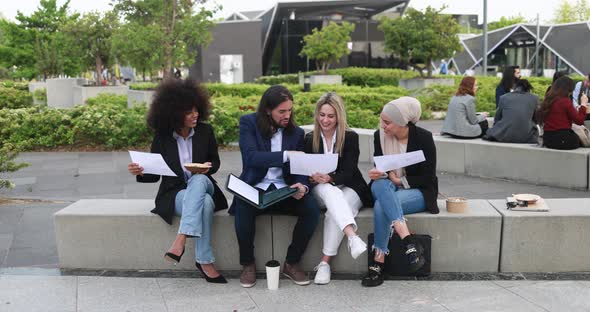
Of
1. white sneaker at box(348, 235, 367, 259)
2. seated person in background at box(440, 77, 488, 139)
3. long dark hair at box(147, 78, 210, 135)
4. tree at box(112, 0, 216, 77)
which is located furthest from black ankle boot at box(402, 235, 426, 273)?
tree at box(112, 0, 216, 77)

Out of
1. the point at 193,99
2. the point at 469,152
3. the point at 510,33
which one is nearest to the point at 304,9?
the point at 510,33

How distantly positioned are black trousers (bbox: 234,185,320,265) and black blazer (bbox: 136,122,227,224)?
0.44m

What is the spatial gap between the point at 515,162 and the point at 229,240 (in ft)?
15.9

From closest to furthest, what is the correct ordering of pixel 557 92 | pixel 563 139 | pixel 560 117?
1. pixel 557 92
2. pixel 560 117
3. pixel 563 139

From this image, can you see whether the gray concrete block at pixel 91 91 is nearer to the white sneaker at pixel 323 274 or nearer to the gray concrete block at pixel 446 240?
the gray concrete block at pixel 446 240

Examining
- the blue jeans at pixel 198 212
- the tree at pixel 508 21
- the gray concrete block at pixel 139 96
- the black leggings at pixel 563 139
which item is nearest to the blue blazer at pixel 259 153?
the blue jeans at pixel 198 212

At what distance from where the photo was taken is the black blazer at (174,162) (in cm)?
484

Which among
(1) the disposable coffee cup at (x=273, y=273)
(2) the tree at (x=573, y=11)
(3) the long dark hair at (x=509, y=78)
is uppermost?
(2) the tree at (x=573, y=11)

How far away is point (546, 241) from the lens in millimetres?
4719

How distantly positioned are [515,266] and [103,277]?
324cm

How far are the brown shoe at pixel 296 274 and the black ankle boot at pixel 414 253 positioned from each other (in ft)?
2.61

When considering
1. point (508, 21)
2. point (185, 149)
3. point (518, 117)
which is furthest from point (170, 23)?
point (508, 21)

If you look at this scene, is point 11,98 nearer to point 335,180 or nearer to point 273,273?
point 335,180

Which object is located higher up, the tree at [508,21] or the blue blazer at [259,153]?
the tree at [508,21]
